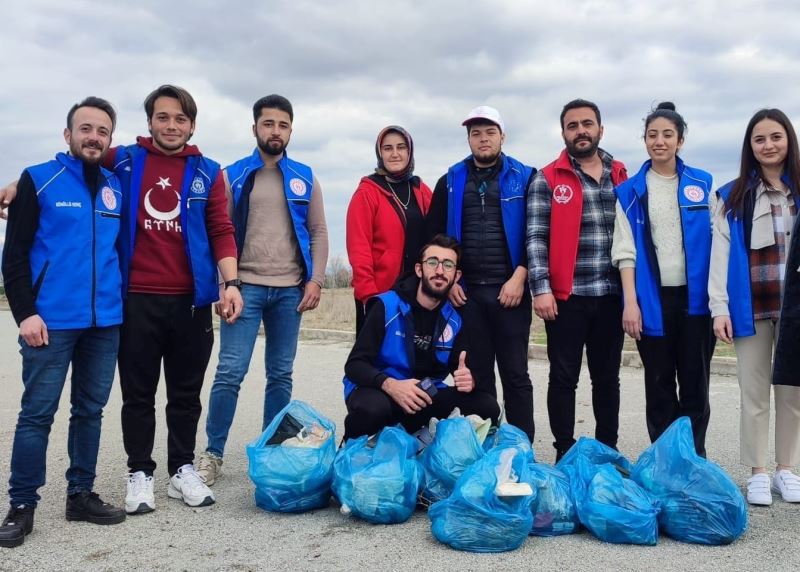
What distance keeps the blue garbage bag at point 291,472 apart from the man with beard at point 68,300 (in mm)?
730

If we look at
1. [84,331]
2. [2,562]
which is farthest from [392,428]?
[2,562]

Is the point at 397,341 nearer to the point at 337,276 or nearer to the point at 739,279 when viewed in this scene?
the point at 739,279

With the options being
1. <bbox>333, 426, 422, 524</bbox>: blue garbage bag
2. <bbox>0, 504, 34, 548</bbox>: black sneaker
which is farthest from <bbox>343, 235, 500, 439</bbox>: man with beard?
<bbox>0, 504, 34, 548</bbox>: black sneaker

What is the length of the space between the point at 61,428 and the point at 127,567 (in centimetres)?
365

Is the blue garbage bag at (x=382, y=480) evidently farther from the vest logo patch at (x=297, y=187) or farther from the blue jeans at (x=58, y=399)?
the vest logo patch at (x=297, y=187)

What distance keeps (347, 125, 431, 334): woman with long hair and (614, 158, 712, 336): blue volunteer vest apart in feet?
→ 4.50

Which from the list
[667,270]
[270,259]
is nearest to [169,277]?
[270,259]

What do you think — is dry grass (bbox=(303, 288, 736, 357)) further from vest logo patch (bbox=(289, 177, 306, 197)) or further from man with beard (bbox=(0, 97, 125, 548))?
man with beard (bbox=(0, 97, 125, 548))

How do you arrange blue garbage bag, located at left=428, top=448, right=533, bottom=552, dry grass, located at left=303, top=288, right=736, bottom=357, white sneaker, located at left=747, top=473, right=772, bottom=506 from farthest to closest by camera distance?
1. dry grass, located at left=303, top=288, right=736, bottom=357
2. white sneaker, located at left=747, top=473, right=772, bottom=506
3. blue garbage bag, located at left=428, top=448, right=533, bottom=552

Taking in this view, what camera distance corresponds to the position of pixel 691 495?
3559 millimetres

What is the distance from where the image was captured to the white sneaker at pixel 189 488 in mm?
4242

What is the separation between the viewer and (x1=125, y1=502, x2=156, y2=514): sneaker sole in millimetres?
4082

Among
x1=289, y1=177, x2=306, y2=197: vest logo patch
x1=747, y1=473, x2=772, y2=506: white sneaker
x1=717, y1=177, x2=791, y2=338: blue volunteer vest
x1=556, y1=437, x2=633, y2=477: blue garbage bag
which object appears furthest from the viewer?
x1=289, y1=177, x2=306, y2=197: vest logo patch

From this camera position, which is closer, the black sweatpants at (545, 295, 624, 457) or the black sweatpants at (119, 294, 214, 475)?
the black sweatpants at (119, 294, 214, 475)
